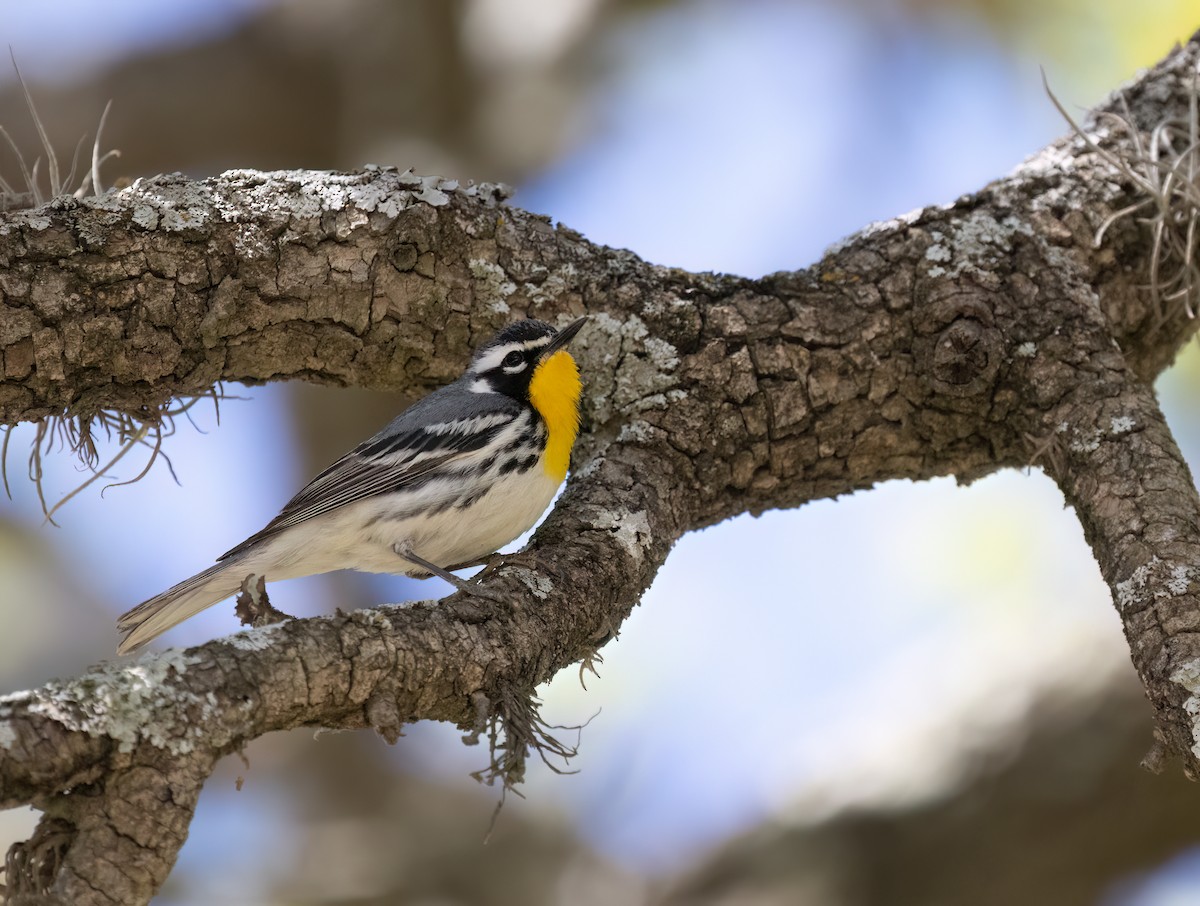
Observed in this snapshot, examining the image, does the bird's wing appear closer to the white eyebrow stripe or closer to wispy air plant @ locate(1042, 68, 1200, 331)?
the white eyebrow stripe

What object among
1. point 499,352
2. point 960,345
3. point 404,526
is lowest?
point 960,345

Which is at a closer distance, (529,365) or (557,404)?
(529,365)

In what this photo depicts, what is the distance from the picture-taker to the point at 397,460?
4242 mm

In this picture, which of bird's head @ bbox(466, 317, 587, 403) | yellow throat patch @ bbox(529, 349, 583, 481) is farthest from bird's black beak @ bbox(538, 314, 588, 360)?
yellow throat patch @ bbox(529, 349, 583, 481)

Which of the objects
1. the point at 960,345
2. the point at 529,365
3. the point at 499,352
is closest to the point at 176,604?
the point at 499,352

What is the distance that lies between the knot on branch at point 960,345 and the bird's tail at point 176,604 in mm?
2385

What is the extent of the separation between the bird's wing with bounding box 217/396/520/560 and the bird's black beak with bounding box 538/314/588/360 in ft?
1.27

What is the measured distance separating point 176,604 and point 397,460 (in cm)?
91

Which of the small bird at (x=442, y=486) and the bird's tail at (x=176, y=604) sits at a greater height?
the small bird at (x=442, y=486)

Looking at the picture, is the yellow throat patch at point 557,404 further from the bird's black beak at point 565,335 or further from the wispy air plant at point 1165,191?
the wispy air plant at point 1165,191

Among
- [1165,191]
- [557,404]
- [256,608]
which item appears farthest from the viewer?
[557,404]

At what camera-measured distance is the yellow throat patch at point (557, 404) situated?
4.25 meters

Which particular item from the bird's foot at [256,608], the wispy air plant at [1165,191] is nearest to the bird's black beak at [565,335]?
the bird's foot at [256,608]

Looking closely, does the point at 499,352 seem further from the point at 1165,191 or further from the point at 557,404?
the point at 1165,191
